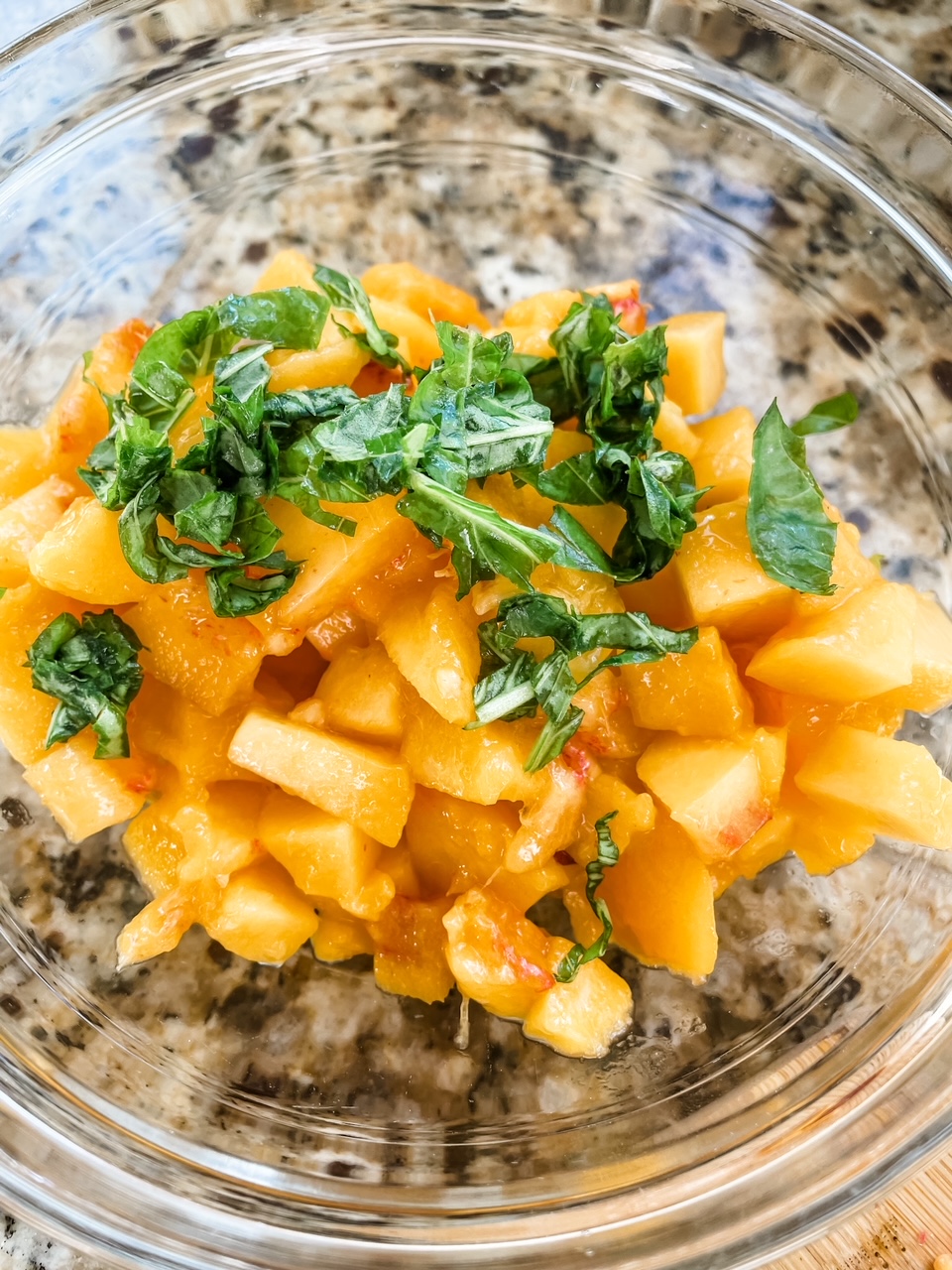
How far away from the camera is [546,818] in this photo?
1.77 m

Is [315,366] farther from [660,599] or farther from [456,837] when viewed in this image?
[456,837]

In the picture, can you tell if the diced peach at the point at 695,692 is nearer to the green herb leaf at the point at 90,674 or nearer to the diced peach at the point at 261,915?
the diced peach at the point at 261,915

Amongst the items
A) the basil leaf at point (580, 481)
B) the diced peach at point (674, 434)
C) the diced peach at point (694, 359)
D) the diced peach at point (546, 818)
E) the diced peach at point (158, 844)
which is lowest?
the diced peach at point (546, 818)

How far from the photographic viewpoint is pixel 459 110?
2508 millimetres

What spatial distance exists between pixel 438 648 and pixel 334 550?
241 mm

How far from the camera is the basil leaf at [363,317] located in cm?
192

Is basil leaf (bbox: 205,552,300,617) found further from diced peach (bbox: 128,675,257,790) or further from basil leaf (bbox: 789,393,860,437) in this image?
basil leaf (bbox: 789,393,860,437)

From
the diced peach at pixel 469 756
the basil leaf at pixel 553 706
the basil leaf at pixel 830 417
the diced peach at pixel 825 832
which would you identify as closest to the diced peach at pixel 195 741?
the diced peach at pixel 469 756

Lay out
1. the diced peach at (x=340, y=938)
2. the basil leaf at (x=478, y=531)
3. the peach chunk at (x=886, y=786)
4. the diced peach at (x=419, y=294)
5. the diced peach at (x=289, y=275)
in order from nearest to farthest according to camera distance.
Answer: the basil leaf at (x=478, y=531) → the peach chunk at (x=886, y=786) → the diced peach at (x=340, y=938) → the diced peach at (x=289, y=275) → the diced peach at (x=419, y=294)

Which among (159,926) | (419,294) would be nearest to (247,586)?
(159,926)

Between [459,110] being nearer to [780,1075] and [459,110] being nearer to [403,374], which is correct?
[403,374]

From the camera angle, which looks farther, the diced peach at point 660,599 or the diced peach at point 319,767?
the diced peach at point 660,599

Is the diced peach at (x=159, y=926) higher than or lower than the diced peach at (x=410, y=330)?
lower

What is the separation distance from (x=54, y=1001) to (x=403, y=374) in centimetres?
137
